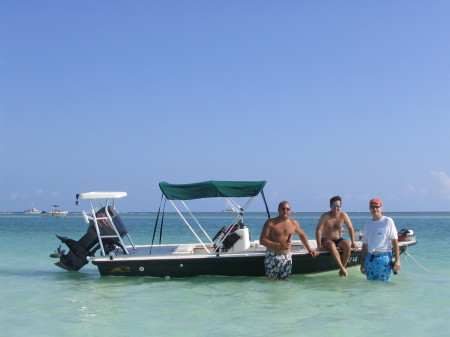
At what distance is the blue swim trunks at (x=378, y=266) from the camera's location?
31.5 feet

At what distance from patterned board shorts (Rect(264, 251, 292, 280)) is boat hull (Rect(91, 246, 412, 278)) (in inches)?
15.3

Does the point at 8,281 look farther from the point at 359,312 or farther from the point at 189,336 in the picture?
the point at 359,312

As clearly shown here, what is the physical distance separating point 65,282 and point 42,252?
30.8 feet

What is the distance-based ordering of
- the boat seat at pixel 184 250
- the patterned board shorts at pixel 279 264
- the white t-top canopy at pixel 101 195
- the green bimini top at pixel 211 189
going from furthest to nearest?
the boat seat at pixel 184 250, the white t-top canopy at pixel 101 195, the green bimini top at pixel 211 189, the patterned board shorts at pixel 279 264

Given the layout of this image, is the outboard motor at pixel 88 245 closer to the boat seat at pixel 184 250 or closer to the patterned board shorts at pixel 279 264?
the boat seat at pixel 184 250

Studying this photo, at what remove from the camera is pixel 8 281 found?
37.8 ft

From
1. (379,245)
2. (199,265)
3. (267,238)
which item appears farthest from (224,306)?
(379,245)

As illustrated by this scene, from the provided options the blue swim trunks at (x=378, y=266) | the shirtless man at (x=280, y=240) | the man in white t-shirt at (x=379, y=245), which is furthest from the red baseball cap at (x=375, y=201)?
the shirtless man at (x=280, y=240)

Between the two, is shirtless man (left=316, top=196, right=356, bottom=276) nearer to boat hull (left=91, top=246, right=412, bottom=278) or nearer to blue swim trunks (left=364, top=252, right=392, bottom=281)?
boat hull (left=91, top=246, right=412, bottom=278)

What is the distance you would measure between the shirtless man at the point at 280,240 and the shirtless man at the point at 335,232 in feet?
1.55

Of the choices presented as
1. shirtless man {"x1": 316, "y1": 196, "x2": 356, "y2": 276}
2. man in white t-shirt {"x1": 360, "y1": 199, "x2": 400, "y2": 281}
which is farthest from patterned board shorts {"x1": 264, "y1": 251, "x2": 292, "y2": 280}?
man in white t-shirt {"x1": 360, "y1": 199, "x2": 400, "y2": 281}

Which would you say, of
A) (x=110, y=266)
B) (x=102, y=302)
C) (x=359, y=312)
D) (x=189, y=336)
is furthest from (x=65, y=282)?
(x=359, y=312)

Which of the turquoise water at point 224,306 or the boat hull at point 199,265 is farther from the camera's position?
the boat hull at point 199,265

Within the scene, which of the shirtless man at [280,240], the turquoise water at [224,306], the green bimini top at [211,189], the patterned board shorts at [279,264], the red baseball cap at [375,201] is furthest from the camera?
the green bimini top at [211,189]
